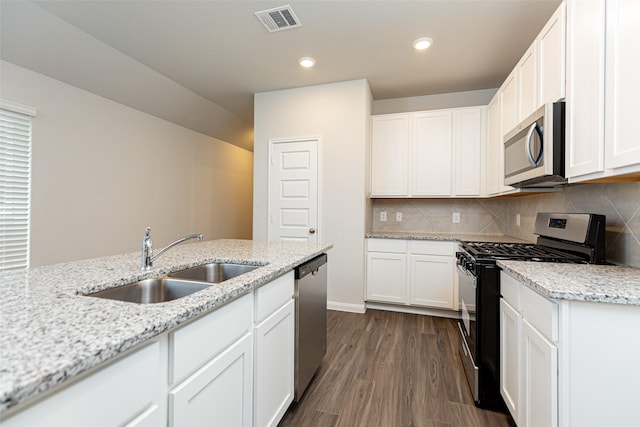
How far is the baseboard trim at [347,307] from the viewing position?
3516 millimetres

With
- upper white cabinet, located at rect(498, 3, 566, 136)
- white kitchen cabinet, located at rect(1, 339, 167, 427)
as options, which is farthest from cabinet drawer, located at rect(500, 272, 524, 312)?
white kitchen cabinet, located at rect(1, 339, 167, 427)

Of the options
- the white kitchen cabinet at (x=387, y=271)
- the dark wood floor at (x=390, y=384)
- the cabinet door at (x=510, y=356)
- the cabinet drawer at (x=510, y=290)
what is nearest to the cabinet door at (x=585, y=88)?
the cabinet drawer at (x=510, y=290)

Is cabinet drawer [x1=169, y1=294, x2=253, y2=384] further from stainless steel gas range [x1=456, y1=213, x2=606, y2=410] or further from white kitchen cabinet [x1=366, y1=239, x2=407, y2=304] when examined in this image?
white kitchen cabinet [x1=366, y1=239, x2=407, y2=304]

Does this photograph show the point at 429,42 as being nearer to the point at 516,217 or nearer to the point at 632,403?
the point at 516,217

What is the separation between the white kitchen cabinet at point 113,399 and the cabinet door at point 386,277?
294cm

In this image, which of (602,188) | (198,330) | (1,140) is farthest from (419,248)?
(1,140)

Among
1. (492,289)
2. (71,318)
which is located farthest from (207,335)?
(492,289)

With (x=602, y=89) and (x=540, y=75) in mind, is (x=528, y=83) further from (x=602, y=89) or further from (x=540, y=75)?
(x=602, y=89)

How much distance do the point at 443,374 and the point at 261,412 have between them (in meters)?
1.48

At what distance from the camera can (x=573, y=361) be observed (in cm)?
111

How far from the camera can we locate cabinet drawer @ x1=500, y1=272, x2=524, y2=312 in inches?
59.6

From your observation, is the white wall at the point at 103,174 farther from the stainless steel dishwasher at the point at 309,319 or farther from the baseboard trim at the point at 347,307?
→ the stainless steel dishwasher at the point at 309,319

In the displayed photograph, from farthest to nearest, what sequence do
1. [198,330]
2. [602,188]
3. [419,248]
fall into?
[419,248] < [602,188] < [198,330]

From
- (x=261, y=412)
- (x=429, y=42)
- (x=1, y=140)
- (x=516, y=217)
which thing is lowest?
(x=261, y=412)
